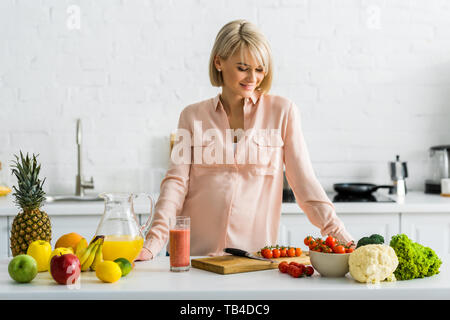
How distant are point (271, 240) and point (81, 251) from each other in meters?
0.89

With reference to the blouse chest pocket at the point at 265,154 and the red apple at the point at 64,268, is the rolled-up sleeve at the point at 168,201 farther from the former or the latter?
the red apple at the point at 64,268

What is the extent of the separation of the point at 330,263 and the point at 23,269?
83 centimetres

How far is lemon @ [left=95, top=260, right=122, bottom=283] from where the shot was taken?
1.36 m

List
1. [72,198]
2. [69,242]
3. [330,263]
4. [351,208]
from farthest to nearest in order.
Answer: [72,198] < [351,208] < [69,242] < [330,263]

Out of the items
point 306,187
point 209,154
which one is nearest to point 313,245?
point 306,187

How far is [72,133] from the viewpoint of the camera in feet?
11.0

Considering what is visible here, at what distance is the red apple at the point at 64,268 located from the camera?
1.33 meters

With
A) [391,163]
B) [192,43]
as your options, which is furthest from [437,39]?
[192,43]

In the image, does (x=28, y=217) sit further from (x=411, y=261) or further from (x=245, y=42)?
(x=411, y=261)

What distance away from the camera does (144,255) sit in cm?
167

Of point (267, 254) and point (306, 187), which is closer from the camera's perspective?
point (267, 254)

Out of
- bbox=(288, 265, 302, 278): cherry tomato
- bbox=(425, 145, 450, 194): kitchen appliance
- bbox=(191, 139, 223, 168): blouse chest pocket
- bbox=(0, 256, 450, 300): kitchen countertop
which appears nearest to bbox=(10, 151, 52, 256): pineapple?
bbox=(0, 256, 450, 300): kitchen countertop

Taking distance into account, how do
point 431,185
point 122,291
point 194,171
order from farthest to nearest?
point 431,185 < point 194,171 < point 122,291

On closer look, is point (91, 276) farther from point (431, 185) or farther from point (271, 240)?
point (431, 185)
